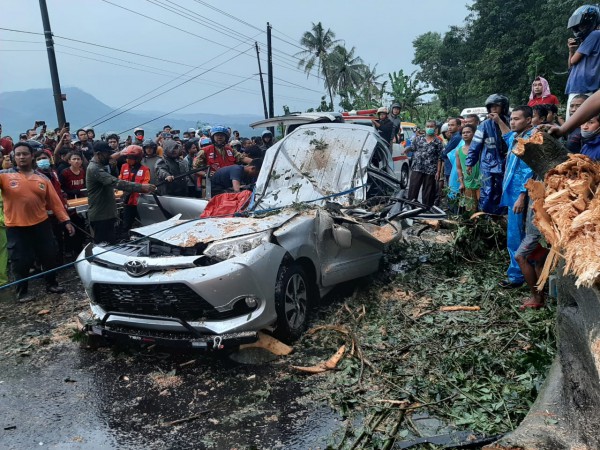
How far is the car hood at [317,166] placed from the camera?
19.1 feet

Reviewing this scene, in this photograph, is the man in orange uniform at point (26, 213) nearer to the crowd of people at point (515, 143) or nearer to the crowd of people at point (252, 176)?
the crowd of people at point (252, 176)

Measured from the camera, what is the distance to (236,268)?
3.92 metres

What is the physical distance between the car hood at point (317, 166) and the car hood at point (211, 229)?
3.20ft

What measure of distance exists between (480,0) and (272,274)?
38.6 metres

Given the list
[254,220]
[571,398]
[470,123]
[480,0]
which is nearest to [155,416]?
[254,220]

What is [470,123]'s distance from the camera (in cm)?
771

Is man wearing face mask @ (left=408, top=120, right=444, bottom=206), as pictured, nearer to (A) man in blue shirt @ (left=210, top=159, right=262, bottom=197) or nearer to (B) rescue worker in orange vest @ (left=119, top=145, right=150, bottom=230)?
(A) man in blue shirt @ (left=210, top=159, right=262, bottom=197)

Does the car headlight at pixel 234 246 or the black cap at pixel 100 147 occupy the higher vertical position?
the black cap at pixel 100 147

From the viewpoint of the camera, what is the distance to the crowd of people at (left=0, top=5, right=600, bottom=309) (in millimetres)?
4945

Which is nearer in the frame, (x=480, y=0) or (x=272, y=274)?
(x=272, y=274)

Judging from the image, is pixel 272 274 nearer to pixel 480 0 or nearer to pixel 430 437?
pixel 430 437

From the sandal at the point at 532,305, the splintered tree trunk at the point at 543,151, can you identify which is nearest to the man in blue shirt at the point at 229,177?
the sandal at the point at 532,305

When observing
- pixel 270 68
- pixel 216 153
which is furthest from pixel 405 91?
pixel 216 153

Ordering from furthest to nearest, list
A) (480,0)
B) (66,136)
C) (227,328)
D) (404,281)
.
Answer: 1. (480,0)
2. (66,136)
3. (404,281)
4. (227,328)
